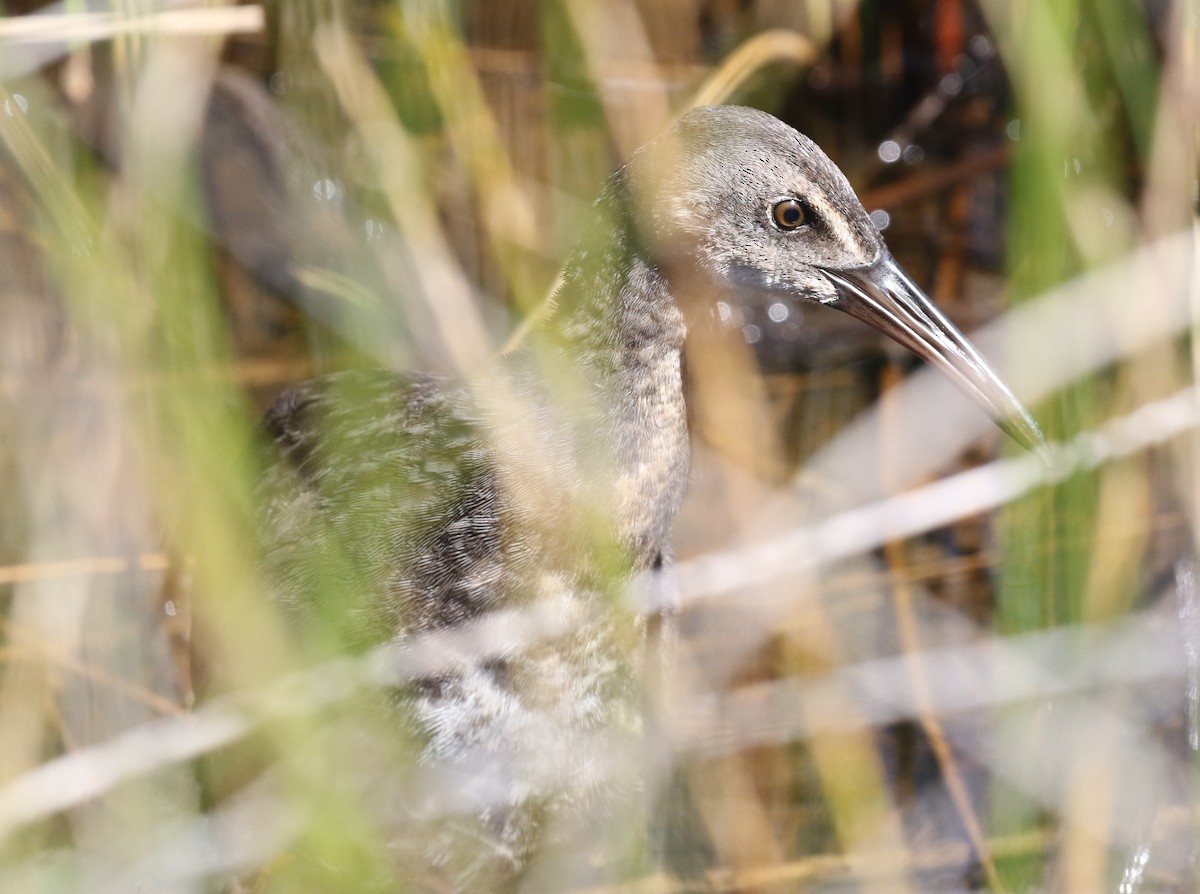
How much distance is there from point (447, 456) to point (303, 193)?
3.82 feet

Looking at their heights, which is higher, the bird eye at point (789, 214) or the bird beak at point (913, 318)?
the bird eye at point (789, 214)

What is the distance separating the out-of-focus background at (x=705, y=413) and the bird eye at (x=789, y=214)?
0.23 meters

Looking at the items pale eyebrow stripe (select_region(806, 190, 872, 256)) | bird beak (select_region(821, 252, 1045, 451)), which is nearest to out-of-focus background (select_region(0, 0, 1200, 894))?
bird beak (select_region(821, 252, 1045, 451))

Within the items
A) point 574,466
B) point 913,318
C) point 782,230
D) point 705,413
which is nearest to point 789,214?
point 782,230

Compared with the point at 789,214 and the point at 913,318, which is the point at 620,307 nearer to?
the point at 789,214

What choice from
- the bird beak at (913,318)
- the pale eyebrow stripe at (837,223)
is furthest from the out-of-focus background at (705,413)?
the pale eyebrow stripe at (837,223)

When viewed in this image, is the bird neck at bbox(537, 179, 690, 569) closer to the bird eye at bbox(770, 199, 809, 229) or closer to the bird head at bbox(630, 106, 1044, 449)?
the bird head at bbox(630, 106, 1044, 449)

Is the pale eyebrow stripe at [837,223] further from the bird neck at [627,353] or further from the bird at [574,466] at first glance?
the bird neck at [627,353]

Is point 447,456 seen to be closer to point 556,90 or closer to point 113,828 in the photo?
point 556,90

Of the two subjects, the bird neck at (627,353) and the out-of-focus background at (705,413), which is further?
the bird neck at (627,353)

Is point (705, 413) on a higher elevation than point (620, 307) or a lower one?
higher

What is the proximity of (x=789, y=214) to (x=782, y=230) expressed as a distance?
2 cm

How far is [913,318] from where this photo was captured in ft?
4.71

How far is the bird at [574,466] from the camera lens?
1426mm
